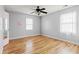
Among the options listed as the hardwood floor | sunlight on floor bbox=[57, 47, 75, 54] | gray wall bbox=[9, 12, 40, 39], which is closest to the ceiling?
gray wall bbox=[9, 12, 40, 39]

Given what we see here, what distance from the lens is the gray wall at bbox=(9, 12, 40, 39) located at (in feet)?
3.59

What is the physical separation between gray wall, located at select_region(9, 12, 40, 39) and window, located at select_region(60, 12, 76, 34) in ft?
1.26

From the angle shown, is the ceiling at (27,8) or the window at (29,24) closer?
the ceiling at (27,8)

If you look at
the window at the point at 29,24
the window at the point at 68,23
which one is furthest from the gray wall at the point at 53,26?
the window at the point at 29,24

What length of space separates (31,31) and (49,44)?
0.34 metres

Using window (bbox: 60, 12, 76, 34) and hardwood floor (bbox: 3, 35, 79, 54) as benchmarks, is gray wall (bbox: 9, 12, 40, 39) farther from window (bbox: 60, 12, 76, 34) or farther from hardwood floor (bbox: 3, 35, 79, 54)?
window (bbox: 60, 12, 76, 34)

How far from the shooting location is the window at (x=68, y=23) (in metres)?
1.08

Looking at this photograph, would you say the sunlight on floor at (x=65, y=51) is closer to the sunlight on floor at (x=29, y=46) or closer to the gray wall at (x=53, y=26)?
the gray wall at (x=53, y=26)

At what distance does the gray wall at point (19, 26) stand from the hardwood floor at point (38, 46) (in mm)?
77

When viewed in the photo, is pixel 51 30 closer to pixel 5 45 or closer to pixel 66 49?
pixel 66 49

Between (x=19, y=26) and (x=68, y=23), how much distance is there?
29.1 inches

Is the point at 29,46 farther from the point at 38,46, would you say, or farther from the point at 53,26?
the point at 53,26
